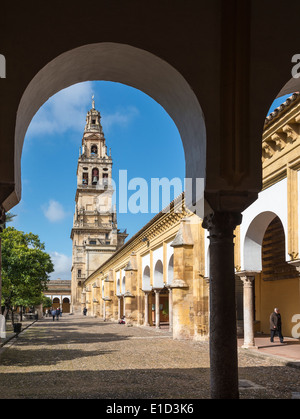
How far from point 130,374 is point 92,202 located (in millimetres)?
74372

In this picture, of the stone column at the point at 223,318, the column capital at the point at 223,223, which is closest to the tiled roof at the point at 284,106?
the column capital at the point at 223,223

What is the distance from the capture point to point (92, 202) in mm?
84312

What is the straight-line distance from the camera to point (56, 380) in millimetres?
A: 9922

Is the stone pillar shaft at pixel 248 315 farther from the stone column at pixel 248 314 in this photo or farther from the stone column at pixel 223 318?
the stone column at pixel 223 318

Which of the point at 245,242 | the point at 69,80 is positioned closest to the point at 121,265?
the point at 245,242

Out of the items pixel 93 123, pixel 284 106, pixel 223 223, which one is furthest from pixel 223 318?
pixel 93 123

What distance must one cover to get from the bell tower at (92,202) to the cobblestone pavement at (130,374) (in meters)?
66.2

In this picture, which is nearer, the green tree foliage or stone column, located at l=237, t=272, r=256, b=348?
stone column, located at l=237, t=272, r=256, b=348

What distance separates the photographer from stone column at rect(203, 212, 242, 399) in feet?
17.1

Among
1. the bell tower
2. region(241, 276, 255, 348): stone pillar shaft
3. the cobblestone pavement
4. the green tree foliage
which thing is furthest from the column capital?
the bell tower

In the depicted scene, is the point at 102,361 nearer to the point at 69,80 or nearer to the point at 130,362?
the point at 130,362

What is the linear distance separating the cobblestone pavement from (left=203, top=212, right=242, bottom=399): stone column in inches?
111

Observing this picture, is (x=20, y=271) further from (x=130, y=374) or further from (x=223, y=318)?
(x=223, y=318)

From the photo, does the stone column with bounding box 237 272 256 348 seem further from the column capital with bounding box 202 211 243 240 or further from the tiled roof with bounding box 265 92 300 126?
the column capital with bounding box 202 211 243 240
